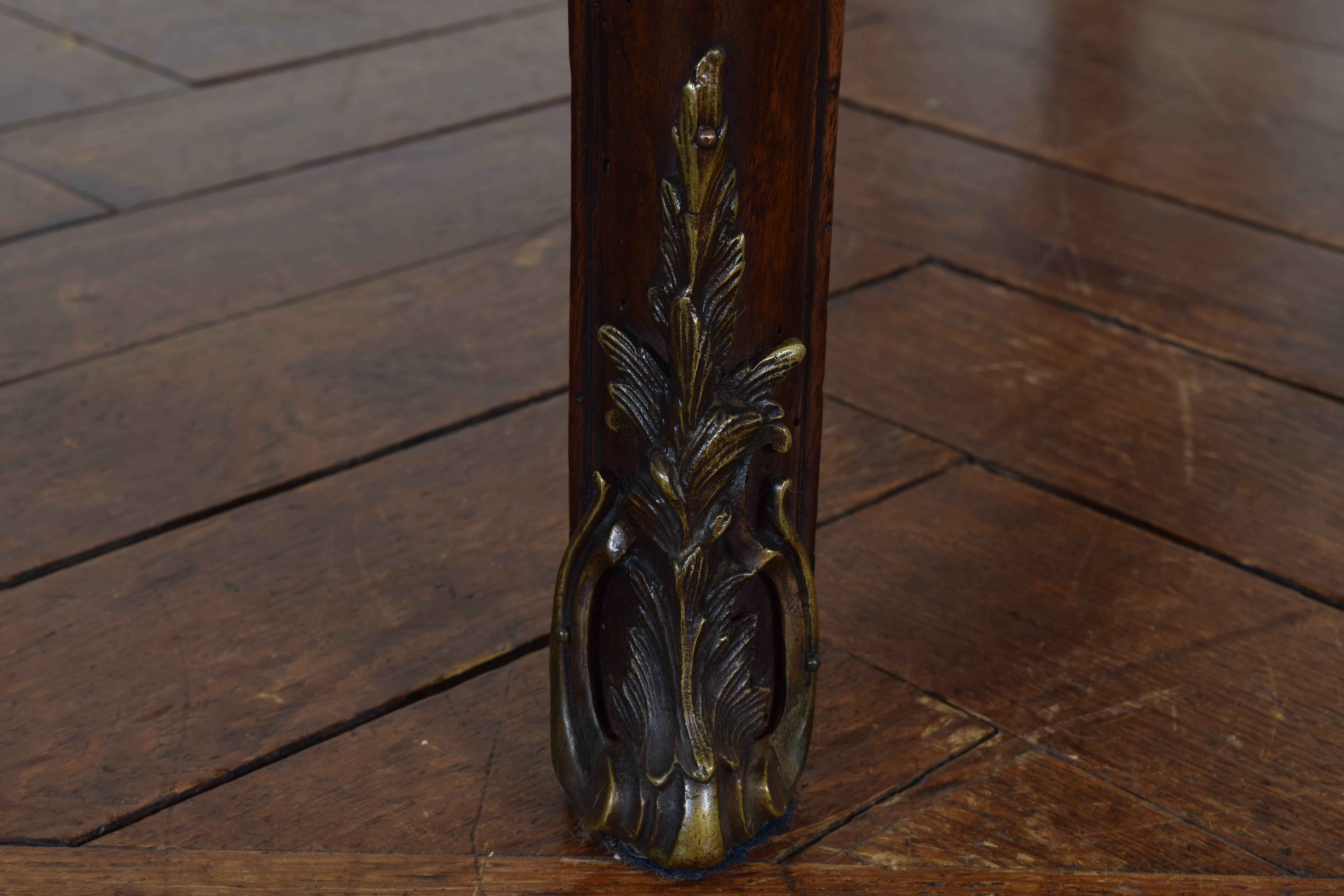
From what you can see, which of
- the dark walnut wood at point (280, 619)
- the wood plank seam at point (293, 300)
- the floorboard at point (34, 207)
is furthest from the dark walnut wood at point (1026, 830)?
the floorboard at point (34, 207)

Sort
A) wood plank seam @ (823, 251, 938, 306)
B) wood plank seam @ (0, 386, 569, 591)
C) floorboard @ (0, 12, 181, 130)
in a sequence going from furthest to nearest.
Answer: floorboard @ (0, 12, 181, 130)
wood plank seam @ (823, 251, 938, 306)
wood plank seam @ (0, 386, 569, 591)

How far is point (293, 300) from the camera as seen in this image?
908 millimetres

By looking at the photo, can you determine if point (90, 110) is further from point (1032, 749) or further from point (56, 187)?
point (1032, 749)

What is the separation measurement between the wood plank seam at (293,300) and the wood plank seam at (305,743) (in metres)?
0.36

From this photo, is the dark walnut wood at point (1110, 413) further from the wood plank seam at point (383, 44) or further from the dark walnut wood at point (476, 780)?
the wood plank seam at point (383, 44)

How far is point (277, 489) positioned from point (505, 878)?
288 millimetres

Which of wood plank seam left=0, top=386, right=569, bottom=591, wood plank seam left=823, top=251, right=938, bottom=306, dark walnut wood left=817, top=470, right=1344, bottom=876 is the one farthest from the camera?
wood plank seam left=823, top=251, right=938, bottom=306

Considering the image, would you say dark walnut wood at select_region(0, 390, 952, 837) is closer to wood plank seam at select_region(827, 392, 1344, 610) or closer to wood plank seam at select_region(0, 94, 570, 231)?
wood plank seam at select_region(827, 392, 1344, 610)

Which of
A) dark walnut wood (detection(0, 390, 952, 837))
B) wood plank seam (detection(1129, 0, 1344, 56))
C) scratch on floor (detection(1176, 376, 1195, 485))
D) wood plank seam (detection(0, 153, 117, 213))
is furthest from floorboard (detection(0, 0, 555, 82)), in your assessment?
scratch on floor (detection(1176, 376, 1195, 485))

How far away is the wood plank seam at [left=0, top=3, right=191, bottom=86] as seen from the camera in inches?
50.5

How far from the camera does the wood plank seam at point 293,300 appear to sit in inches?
32.6

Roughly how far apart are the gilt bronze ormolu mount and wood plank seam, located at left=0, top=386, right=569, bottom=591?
0.85 feet

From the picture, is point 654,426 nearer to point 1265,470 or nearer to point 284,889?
point 284,889

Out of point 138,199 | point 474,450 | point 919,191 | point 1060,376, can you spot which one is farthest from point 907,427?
point 138,199
